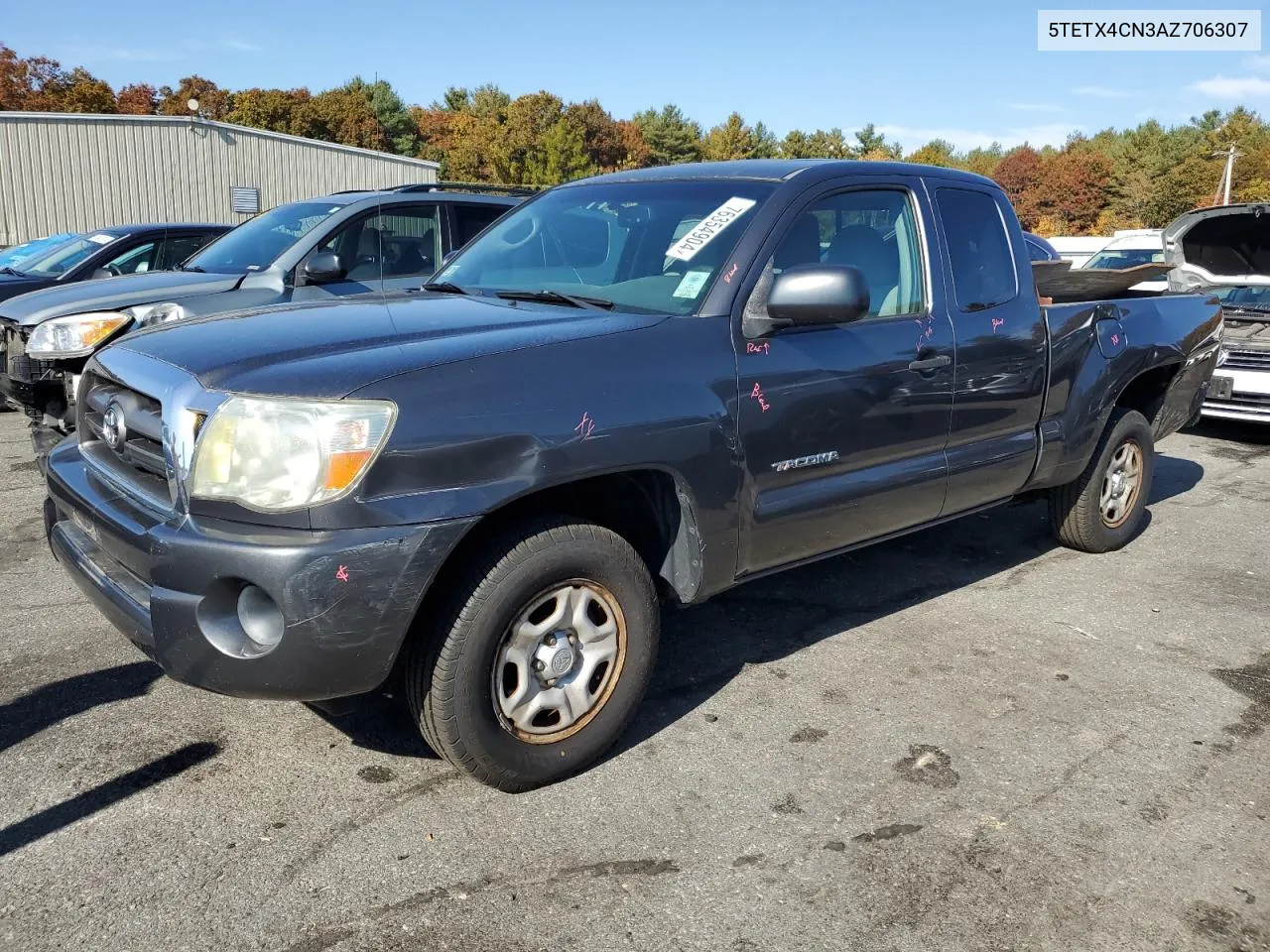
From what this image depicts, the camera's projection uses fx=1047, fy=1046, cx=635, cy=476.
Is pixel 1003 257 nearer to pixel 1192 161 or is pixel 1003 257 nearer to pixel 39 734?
pixel 39 734

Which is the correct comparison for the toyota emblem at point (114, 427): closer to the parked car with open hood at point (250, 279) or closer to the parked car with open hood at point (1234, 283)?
the parked car with open hood at point (250, 279)

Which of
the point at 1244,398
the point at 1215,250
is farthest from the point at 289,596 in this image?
the point at 1215,250

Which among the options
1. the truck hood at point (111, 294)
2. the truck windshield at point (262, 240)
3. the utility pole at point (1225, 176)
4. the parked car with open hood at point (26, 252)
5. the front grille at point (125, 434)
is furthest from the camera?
the utility pole at point (1225, 176)

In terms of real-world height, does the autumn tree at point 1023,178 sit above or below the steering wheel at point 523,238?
above

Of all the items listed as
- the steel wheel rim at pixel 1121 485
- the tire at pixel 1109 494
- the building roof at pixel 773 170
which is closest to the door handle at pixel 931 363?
the building roof at pixel 773 170

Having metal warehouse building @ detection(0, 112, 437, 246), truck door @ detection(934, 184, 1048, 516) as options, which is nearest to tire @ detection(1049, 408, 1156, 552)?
truck door @ detection(934, 184, 1048, 516)

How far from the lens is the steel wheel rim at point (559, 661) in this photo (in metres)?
2.96

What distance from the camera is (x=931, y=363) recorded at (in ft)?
13.1

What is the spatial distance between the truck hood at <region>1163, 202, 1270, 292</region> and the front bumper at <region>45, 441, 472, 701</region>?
9044 mm

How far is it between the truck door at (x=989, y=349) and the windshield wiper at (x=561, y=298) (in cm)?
152

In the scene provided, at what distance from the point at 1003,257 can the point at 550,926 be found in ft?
11.2

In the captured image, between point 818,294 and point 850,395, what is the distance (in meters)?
0.51

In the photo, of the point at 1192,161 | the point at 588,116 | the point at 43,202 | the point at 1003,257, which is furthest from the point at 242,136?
the point at 1192,161

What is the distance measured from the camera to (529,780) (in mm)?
3041
